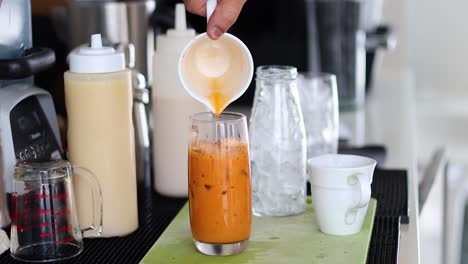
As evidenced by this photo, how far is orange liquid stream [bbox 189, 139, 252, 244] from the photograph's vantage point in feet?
3.26

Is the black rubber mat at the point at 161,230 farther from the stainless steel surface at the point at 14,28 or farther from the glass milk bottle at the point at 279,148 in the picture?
the stainless steel surface at the point at 14,28

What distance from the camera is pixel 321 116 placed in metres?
1.48

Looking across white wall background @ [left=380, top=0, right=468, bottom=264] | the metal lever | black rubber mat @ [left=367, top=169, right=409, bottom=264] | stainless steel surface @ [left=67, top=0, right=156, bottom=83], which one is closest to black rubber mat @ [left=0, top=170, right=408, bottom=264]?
black rubber mat @ [left=367, top=169, right=409, bottom=264]

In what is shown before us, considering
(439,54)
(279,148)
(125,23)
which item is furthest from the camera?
(439,54)

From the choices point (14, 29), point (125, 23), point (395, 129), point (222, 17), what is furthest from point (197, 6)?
point (395, 129)

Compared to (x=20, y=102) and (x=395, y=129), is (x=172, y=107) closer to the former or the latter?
(x=20, y=102)

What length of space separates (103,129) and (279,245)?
0.26m

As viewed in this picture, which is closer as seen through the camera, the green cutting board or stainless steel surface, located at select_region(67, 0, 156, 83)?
the green cutting board

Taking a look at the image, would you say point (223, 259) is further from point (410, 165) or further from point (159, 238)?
point (410, 165)

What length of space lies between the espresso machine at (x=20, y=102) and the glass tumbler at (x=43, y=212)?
0.08 m

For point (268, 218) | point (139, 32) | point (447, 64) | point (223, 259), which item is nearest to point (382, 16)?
point (447, 64)

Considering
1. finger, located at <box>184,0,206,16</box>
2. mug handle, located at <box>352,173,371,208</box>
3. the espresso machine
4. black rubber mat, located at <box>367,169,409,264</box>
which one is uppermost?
finger, located at <box>184,0,206,16</box>

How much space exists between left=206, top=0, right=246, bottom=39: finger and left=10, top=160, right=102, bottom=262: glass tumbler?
241mm

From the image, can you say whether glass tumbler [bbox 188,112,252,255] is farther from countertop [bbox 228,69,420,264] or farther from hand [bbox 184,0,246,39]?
countertop [bbox 228,69,420,264]
